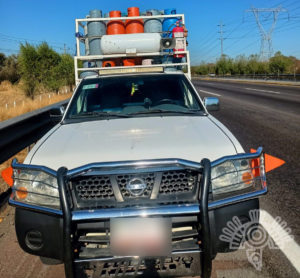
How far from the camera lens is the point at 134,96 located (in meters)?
4.23

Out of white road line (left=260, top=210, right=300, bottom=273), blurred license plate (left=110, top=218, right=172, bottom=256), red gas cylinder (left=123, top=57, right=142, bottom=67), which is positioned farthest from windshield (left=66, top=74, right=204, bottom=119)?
red gas cylinder (left=123, top=57, right=142, bottom=67)

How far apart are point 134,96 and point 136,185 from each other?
2.10 m

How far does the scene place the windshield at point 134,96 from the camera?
394 cm

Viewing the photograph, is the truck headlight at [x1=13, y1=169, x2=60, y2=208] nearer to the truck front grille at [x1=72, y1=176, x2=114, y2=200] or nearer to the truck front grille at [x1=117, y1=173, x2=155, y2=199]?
the truck front grille at [x1=72, y1=176, x2=114, y2=200]

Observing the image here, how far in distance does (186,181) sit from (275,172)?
362 centimetres

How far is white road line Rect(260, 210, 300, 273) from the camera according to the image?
293cm

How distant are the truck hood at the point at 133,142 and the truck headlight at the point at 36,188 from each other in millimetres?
102

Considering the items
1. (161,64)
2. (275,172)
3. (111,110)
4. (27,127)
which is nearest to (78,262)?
(111,110)

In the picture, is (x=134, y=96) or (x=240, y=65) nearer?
(x=134, y=96)

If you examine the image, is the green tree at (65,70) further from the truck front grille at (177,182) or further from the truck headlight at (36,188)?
the truck front grille at (177,182)

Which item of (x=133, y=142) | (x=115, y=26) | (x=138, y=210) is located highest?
(x=115, y=26)

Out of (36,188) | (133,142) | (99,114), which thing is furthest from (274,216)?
(36,188)

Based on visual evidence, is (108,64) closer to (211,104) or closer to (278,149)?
(211,104)

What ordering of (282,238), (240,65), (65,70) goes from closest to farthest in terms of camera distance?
(282,238), (65,70), (240,65)
